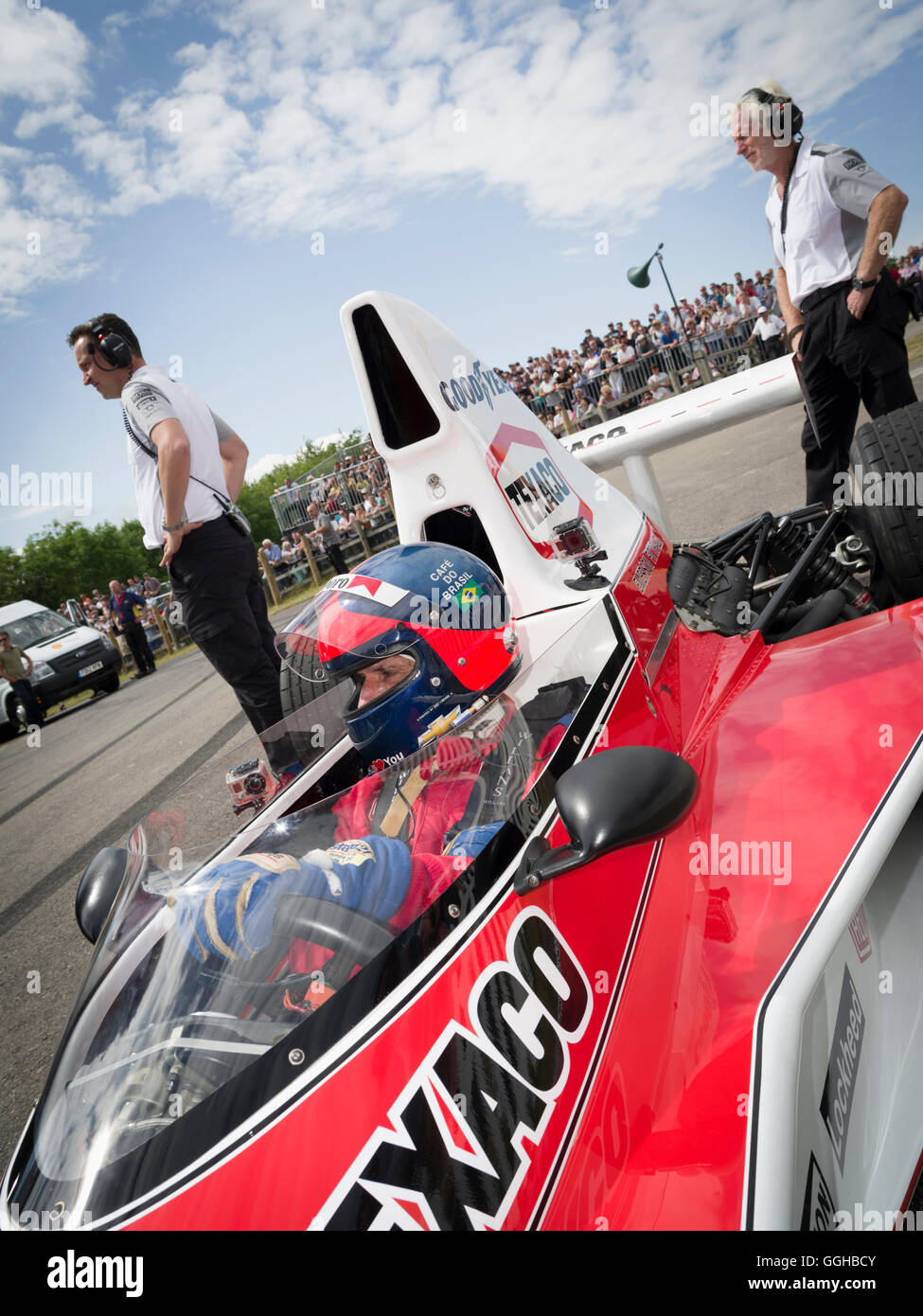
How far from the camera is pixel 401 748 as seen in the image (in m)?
2.06

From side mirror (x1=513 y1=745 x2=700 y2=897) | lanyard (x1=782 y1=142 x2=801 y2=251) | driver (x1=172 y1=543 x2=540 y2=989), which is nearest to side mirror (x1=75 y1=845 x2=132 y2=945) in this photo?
driver (x1=172 y1=543 x2=540 y2=989)

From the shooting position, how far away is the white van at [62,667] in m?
13.0

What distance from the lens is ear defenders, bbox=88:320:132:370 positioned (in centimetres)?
335

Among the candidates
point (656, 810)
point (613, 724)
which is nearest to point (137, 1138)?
point (656, 810)

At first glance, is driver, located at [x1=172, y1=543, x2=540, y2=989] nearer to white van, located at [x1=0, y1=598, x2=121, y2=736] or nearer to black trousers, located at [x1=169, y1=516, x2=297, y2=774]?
black trousers, located at [x1=169, y1=516, x2=297, y2=774]

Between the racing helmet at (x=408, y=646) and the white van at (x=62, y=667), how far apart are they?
12251mm

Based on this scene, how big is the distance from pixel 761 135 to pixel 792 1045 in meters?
3.44

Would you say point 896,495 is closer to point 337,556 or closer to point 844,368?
point 844,368

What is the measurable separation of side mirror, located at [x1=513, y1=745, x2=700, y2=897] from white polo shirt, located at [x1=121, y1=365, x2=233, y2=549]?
2.46 m

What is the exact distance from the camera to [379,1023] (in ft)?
3.75

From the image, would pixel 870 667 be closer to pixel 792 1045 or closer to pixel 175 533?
pixel 792 1045

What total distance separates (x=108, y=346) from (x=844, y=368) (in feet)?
9.76

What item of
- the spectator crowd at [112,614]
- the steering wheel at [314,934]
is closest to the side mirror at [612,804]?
the steering wheel at [314,934]

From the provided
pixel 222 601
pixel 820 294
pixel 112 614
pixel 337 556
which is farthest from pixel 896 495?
pixel 112 614
